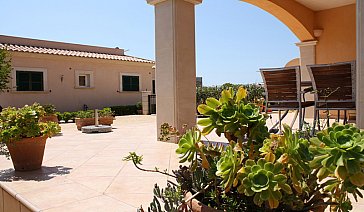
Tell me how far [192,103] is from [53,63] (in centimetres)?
1122

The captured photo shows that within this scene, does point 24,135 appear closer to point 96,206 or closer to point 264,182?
point 96,206

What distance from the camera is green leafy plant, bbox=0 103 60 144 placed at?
3088mm

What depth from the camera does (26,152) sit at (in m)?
3.20

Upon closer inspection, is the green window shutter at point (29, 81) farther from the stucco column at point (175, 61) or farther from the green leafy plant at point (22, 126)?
the green leafy plant at point (22, 126)

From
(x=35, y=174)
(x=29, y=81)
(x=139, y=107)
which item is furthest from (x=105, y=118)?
(x=139, y=107)

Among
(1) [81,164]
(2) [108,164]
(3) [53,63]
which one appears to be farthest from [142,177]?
(3) [53,63]

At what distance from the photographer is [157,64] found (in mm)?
5180

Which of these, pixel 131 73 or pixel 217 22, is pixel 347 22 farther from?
pixel 131 73

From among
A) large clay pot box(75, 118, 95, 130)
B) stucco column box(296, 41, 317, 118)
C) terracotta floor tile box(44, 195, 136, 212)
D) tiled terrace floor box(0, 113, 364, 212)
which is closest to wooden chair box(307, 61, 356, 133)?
tiled terrace floor box(0, 113, 364, 212)

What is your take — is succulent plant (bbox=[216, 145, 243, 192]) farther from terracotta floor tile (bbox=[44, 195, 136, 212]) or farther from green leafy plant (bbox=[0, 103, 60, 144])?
green leafy plant (bbox=[0, 103, 60, 144])

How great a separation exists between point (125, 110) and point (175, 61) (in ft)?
36.3

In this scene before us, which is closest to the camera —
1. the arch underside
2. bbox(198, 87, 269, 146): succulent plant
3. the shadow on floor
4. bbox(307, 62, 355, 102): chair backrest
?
bbox(198, 87, 269, 146): succulent plant

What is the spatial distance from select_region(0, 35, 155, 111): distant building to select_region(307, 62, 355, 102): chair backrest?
1273 cm

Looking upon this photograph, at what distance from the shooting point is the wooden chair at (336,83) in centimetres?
346
